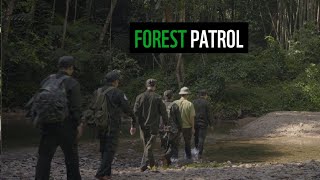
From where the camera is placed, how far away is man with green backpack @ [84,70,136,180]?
23.4ft

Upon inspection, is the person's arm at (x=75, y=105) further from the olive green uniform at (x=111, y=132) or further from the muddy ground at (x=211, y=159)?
the muddy ground at (x=211, y=159)

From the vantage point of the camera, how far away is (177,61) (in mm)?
30984

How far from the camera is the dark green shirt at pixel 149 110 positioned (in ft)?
28.9

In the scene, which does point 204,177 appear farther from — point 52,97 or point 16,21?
point 16,21

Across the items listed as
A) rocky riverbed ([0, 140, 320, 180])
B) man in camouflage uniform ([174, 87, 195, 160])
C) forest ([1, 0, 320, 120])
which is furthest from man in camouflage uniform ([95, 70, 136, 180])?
forest ([1, 0, 320, 120])

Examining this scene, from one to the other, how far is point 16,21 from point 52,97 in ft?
55.1

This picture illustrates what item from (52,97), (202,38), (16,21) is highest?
(16,21)

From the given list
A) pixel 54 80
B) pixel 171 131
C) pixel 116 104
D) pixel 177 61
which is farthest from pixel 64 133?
pixel 177 61

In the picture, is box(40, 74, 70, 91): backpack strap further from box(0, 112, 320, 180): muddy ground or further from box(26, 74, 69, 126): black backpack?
box(0, 112, 320, 180): muddy ground

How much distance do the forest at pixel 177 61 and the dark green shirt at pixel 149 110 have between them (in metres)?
13.4

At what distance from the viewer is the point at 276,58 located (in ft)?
108

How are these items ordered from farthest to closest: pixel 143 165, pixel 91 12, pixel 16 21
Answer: pixel 91 12 < pixel 16 21 < pixel 143 165

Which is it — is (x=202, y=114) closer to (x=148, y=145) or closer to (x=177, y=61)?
(x=148, y=145)

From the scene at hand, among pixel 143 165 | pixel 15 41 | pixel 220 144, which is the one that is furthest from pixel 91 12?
pixel 143 165
